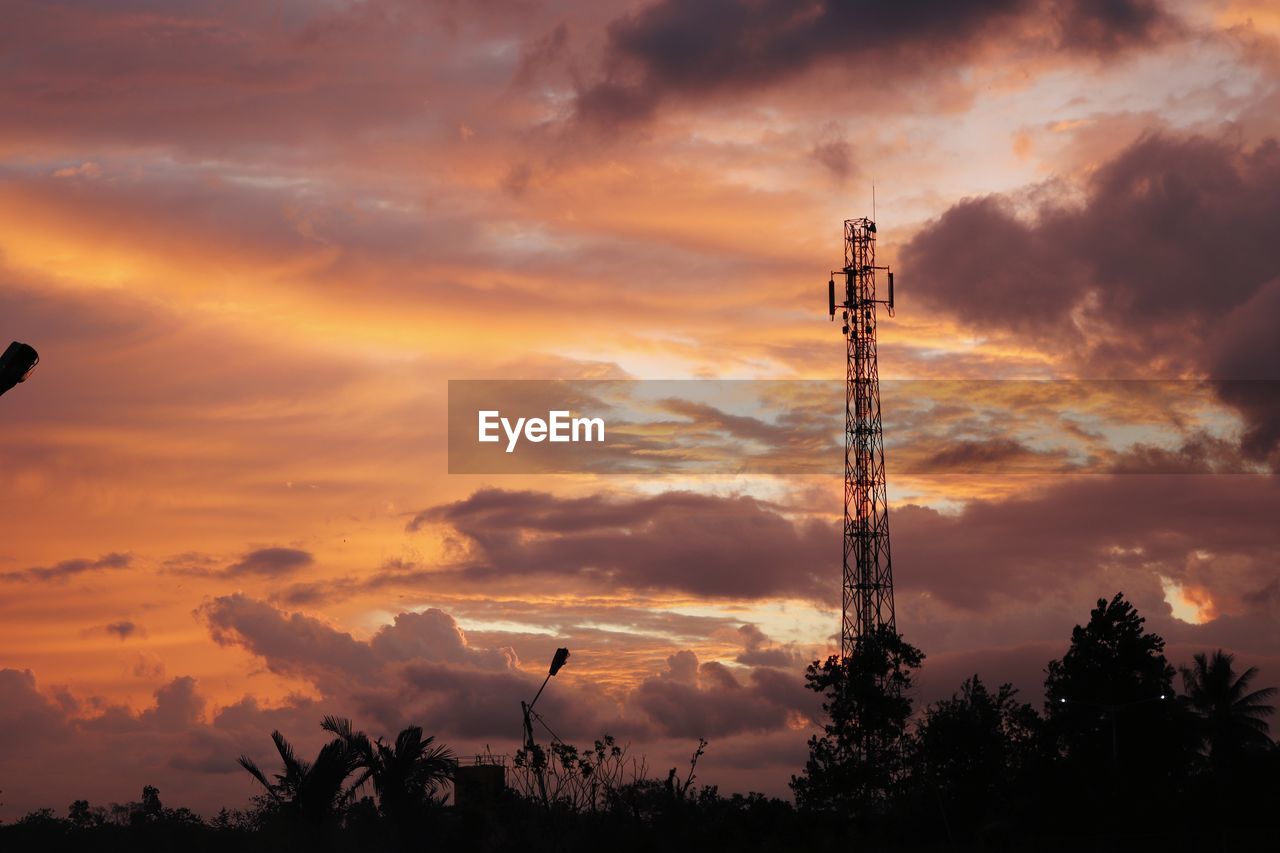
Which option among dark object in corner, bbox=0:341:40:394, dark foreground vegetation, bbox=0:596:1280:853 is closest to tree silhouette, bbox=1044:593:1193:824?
dark foreground vegetation, bbox=0:596:1280:853

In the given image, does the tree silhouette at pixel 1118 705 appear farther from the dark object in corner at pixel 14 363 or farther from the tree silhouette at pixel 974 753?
the dark object in corner at pixel 14 363

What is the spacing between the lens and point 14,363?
12.7 meters

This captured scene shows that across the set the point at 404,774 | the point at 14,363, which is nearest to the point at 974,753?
the point at 404,774

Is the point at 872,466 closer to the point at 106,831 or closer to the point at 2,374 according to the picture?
the point at 106,831

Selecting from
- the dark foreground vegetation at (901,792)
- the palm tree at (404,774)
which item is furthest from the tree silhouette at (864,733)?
the palm tree at (404,774)

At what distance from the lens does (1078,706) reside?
86750 mm

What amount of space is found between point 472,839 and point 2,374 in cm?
3427

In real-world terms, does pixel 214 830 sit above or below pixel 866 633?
below

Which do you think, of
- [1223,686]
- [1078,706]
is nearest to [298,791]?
[1078,706]

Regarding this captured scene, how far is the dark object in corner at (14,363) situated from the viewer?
41.6 ft

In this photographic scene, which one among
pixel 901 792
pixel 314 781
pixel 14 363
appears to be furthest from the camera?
pixel 901 792

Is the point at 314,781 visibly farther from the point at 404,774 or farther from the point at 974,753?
the point at 974,753

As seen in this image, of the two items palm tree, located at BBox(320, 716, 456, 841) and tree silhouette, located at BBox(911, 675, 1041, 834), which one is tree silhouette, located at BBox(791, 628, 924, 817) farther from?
palm tree, located at BBox(320, 716, 456, 841)

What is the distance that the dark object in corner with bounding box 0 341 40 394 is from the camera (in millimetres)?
12670
